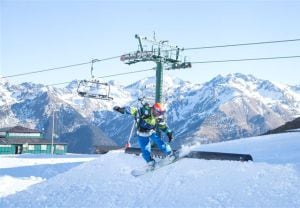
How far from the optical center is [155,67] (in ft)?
140

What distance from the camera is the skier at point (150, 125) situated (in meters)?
17.2

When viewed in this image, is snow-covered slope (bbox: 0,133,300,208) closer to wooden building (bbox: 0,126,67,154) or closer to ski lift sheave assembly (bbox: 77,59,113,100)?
ski lift sheave assembly (bbox: 77,59,113,100)

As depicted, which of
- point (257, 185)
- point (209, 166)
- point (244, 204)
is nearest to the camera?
point (244, 204)

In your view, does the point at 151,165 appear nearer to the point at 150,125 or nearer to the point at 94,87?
the point at 150,125

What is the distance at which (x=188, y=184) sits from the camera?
630 inches

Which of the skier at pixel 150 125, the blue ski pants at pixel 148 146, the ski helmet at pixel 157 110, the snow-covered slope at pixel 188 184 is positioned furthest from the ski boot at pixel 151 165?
the ski helmet at pixel 157 110

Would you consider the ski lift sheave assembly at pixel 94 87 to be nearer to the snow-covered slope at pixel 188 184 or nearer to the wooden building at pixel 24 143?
the snow-covered slope at pixel 188 184

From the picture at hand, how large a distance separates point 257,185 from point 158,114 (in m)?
4.65

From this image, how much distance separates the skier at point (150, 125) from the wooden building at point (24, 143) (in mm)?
85488

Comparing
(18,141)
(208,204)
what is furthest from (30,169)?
(18,141)

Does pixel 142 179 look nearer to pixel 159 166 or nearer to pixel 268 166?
pixel 159 166

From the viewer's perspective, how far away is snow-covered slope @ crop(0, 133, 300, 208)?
14328 mm

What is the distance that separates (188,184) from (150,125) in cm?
282

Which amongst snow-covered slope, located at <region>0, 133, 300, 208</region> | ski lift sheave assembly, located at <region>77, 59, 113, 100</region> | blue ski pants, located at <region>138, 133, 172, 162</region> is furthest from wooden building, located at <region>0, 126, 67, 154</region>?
blue ski pants, located at <region>138, 133, 172, 162</region>
